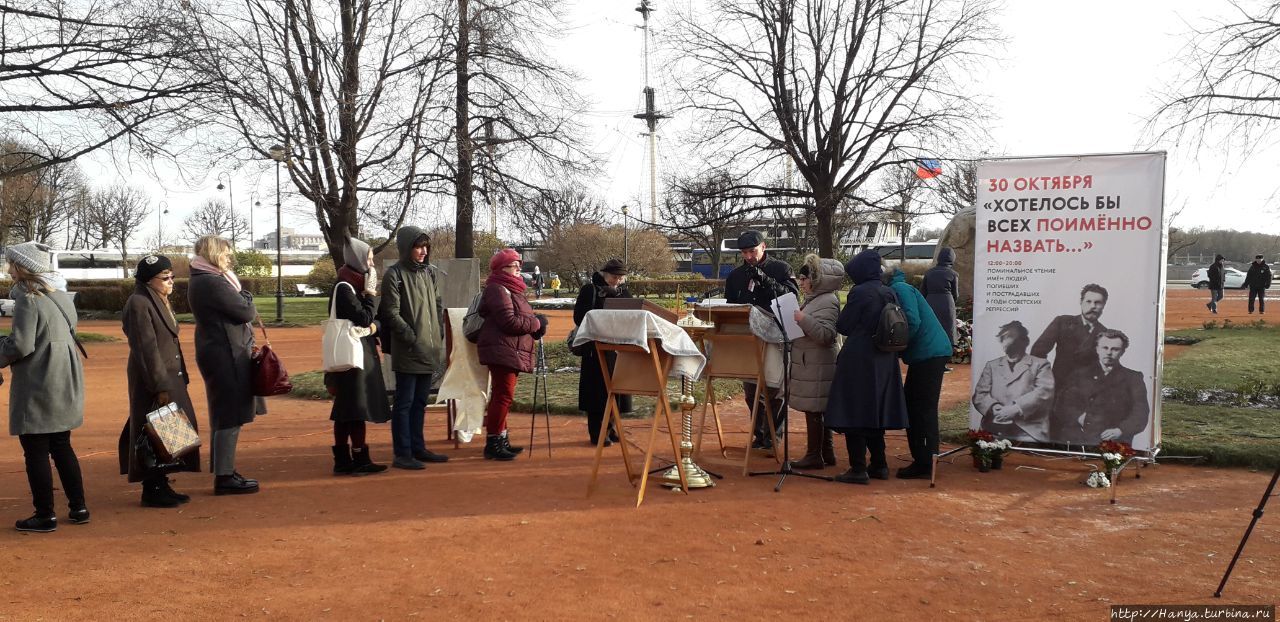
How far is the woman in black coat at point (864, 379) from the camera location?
7.21 metres

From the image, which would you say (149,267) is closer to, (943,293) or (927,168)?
(943,293)

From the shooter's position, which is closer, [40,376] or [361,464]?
[40,376]

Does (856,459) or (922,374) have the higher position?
(922,374)

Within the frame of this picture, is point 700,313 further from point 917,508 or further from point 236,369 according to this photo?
point 236,369

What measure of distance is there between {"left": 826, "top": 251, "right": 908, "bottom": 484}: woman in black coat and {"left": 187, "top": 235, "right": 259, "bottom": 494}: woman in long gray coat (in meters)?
4.35

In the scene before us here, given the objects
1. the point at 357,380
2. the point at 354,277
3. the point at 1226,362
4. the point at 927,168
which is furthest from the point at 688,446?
the point at 927,168

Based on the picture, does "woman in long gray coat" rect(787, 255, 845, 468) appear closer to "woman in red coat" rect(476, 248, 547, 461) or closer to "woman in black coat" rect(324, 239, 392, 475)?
"woman in red coat" rect(476, 248, 547, 461)

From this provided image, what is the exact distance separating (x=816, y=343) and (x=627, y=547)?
2.77 m

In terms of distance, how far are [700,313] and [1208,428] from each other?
5371 mm

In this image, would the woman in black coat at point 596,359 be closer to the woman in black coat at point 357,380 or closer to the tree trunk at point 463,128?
the woman in black coat at point 357,380

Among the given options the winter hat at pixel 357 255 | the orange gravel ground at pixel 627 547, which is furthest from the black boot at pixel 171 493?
the winter hat at pixel 357 255

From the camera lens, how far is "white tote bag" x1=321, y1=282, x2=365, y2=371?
7.29 m

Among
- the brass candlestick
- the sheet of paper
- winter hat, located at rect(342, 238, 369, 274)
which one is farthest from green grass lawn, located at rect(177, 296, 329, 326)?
the sheet of paper

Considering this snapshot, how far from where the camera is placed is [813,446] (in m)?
7.91
